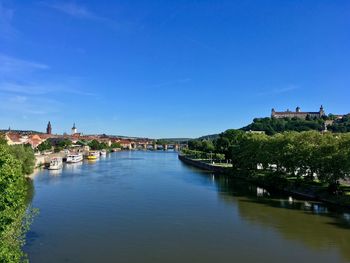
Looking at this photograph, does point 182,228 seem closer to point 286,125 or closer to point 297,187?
point 297,187

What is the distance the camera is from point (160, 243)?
1792 cm

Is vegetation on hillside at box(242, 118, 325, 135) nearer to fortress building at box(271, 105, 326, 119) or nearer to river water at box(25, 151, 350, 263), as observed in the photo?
fortress building at box(271, 105, 326, 119)

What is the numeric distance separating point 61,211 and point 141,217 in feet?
16.9

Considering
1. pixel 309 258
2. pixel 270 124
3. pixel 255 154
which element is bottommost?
pixel 309 258

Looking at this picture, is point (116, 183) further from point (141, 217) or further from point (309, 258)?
point (309, 258)

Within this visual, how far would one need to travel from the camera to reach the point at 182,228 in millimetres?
20703

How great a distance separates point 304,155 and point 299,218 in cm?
944

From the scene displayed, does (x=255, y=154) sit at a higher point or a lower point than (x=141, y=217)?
higher

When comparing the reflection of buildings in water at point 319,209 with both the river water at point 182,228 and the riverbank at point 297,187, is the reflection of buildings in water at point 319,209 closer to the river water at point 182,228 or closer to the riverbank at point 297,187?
the river water at point 182,228

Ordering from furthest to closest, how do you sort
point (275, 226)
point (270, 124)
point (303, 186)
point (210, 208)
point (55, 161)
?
point (270, 124)
point (55, 161)
point (303, 186)
point (210, 208)
point (275, 226)

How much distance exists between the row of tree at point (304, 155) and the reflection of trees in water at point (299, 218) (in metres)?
2.63

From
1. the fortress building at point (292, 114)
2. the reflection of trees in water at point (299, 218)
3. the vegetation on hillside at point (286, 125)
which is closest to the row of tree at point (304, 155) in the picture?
A: the reflection of trees in water at point (299, 218)

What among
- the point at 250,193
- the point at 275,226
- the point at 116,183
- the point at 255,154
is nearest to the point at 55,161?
the point at 116,183

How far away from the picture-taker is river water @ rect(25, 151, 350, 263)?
16.4m
